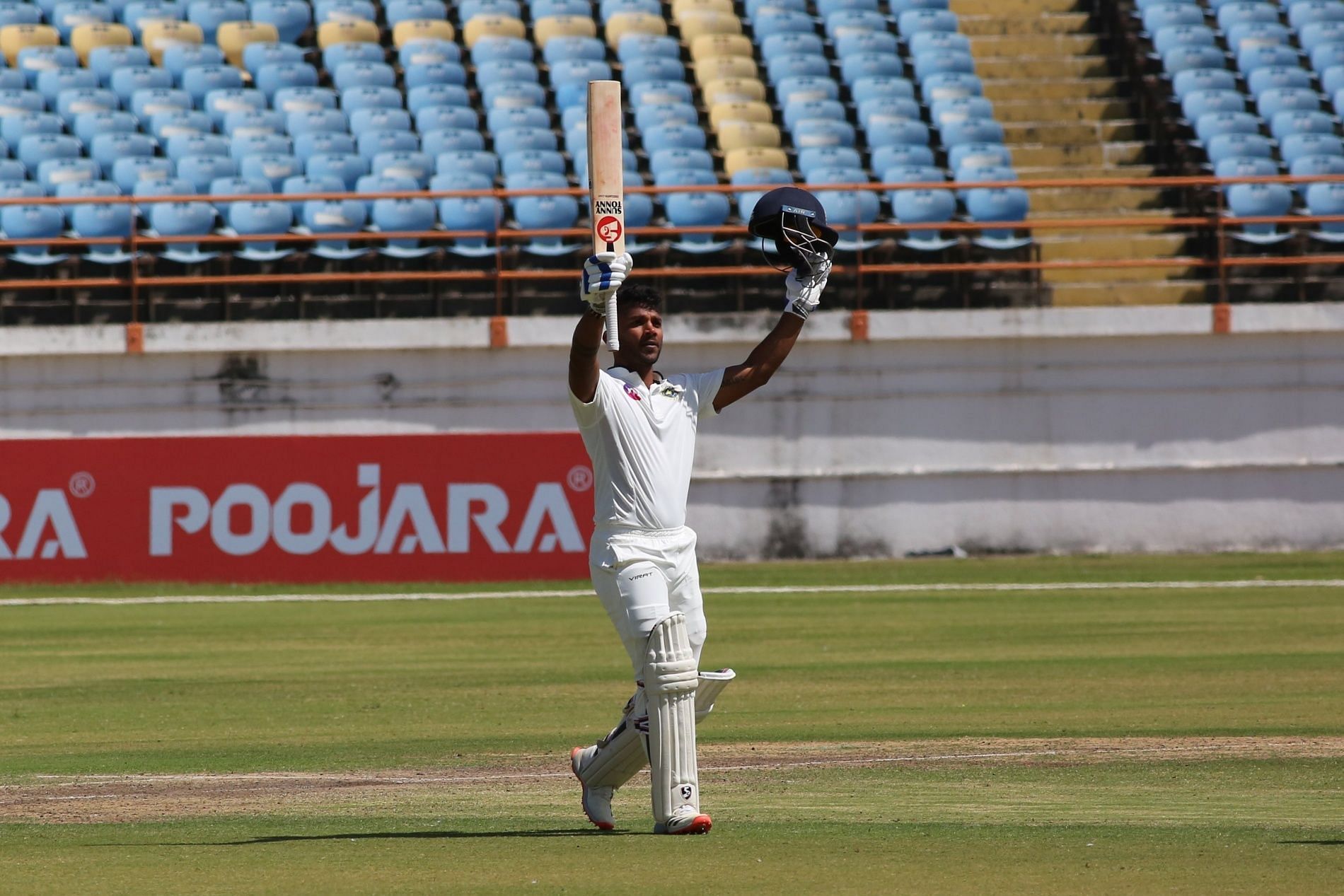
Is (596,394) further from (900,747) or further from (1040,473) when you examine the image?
(1040,473)

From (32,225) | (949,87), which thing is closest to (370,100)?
(32,225)

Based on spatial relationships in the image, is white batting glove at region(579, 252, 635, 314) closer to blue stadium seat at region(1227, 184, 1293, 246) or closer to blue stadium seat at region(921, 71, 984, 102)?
blue stadium seat at region(1227, 184, 1293, 246)

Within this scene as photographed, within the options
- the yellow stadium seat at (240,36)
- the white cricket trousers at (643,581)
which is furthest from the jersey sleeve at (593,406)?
the yellow stadium seat at (240,36)

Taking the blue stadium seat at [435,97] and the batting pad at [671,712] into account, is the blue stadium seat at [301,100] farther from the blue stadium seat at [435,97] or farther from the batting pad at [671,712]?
the batting pad at [671,712]

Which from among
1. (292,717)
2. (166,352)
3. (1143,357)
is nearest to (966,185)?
(1143,357)

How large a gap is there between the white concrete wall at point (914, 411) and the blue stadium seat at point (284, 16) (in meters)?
7.56

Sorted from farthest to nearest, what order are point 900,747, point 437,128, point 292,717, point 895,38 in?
1. point 895,38
2. point 437,128
3. point 292,717
4. point 900,747

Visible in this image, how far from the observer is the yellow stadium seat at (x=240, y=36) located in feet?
90.0

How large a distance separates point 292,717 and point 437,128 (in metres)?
15.6

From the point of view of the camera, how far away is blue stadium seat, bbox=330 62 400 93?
87.7 feet

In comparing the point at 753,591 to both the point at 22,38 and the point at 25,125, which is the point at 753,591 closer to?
the point at 25,125

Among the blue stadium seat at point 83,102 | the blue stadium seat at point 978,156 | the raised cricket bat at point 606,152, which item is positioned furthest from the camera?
the blue stadium seat at point 83,102

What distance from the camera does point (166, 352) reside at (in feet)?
72.5

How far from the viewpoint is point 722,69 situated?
1075 inches
